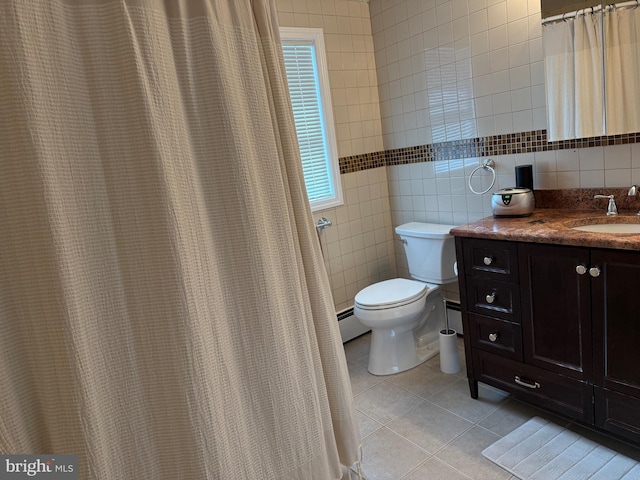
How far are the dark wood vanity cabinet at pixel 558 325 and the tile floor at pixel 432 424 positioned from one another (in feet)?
0.50

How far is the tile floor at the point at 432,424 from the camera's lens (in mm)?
1818

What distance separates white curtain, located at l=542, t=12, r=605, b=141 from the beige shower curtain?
5.66 ft

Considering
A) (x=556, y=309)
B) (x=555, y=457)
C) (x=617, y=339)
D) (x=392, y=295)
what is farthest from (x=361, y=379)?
(x=617, y=339)

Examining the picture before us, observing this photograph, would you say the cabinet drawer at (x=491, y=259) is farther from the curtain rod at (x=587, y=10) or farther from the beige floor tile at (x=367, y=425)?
the curtain rod at (x=587, y=10)

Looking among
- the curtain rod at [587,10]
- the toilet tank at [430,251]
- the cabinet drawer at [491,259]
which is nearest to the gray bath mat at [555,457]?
the cabinet drawer at [491,259]

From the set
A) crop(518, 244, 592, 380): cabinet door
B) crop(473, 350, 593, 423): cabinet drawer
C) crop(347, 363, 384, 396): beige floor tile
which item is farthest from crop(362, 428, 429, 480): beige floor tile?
crop(518, 244, 592, 380): cabinet door

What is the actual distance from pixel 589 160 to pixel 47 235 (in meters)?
2.33

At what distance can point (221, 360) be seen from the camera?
0.90 metres

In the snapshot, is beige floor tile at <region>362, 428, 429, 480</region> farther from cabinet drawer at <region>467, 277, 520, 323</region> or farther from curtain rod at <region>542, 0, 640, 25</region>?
curtain rod at <region>542, 0, 640, 25</region>

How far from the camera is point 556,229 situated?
1830mm

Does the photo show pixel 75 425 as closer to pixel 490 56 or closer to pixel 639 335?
pixel 639 335

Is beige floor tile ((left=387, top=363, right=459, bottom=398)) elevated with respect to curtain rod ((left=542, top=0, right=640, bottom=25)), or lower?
lower

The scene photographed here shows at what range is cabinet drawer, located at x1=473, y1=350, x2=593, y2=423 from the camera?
1819mm

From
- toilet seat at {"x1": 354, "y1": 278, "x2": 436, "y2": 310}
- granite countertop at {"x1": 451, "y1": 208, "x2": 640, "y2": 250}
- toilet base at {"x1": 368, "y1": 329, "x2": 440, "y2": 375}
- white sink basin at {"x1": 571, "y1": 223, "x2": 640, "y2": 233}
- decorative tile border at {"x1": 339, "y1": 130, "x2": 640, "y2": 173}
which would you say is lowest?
toilet base at {"x1": 368, "y1": 329, "x2": 440, "y2": 375}
